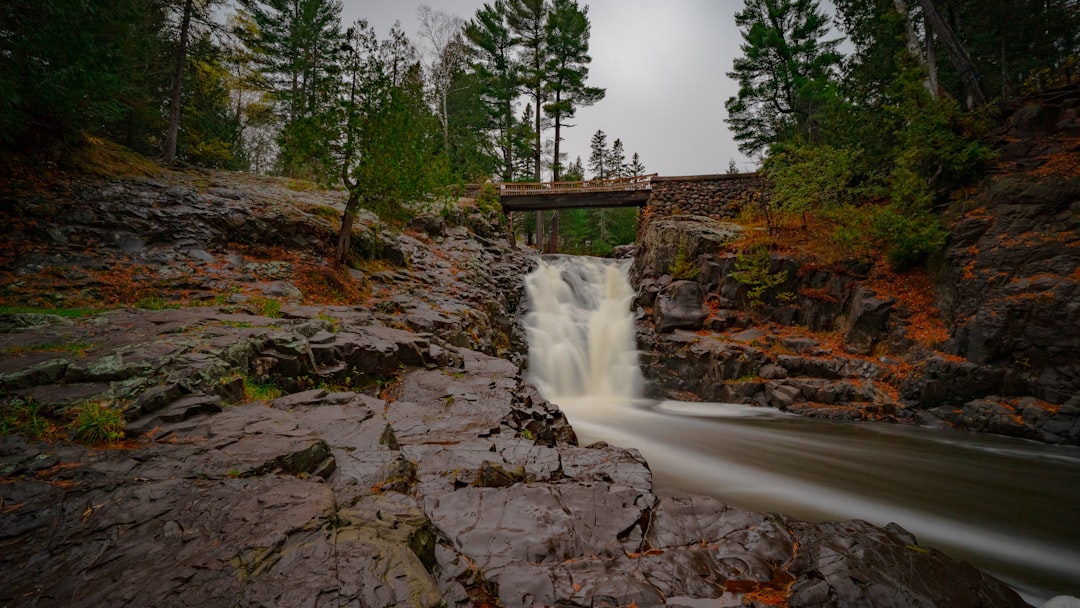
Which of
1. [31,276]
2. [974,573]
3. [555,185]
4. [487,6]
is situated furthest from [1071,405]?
[487,6]

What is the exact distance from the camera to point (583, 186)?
839 inches

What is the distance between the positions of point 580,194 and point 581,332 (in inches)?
336

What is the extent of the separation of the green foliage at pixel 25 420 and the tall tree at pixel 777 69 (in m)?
28.4

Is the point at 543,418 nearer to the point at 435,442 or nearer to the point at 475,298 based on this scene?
the point at 435,442

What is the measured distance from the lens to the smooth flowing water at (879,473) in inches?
178

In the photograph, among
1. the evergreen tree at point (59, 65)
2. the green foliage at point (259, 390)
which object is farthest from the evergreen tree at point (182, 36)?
the green foliage at point (259, 390)

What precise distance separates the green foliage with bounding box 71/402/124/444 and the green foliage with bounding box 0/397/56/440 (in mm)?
165

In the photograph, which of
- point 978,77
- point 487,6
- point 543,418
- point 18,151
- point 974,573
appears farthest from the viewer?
point 487,6

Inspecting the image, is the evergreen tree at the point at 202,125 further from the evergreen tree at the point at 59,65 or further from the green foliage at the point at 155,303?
the green foliage at the point at 155,303

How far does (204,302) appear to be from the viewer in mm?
8094

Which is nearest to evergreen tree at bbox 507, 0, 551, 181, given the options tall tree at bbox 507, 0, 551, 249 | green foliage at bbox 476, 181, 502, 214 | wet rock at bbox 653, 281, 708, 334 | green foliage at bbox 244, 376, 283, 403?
tall tree at bbox 507, 0, 551, 249

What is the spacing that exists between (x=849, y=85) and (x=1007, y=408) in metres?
13.6

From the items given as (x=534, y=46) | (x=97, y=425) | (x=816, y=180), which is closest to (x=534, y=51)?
(x=534, y=46)

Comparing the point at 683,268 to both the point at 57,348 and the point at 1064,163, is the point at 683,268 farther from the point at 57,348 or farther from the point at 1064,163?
the point at 57,348
